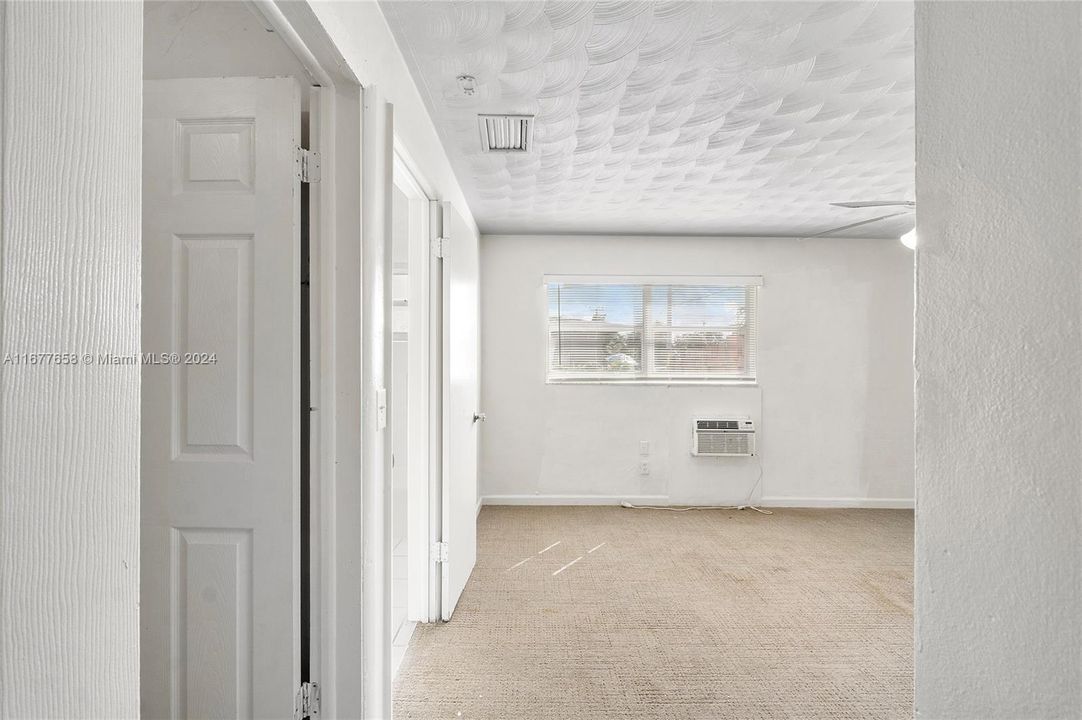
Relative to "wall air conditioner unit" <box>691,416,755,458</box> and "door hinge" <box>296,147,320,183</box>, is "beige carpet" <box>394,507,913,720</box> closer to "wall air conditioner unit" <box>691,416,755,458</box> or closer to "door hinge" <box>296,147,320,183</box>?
"wall air conditioner unit" <box>691,416,755,458</box>

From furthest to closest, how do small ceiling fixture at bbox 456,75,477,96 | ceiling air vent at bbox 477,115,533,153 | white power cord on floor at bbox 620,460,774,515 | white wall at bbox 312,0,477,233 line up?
white power cord on floor at bbox 620,460,774,515, ceiling air vent at bbox 477,115,533,153, small ceiling fixture at bbox 456,75,477,96, white wall at bbox 312,0,477,233

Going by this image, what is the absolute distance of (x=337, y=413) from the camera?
5.23ft

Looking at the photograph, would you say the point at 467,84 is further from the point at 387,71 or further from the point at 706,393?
the point at 706,393

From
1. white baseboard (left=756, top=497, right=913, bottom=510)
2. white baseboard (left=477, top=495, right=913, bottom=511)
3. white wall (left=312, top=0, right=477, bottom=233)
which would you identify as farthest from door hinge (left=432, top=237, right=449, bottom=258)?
white baseboard (left=756, top=497, right=913, bottom=510)

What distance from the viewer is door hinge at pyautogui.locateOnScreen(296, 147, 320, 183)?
1.58 meters

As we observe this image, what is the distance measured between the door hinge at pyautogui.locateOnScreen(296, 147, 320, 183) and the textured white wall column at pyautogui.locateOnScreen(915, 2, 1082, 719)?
135 centimetres

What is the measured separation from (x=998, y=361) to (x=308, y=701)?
1.72 meters

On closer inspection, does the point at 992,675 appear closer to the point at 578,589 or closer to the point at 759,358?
the point at 578,589

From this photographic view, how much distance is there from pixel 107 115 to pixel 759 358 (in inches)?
194

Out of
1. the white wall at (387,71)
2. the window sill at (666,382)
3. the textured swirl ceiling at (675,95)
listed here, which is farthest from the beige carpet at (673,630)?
the textured swirl ceiling at (675,95)

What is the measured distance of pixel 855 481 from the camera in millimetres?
4977

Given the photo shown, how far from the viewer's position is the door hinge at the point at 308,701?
160cm

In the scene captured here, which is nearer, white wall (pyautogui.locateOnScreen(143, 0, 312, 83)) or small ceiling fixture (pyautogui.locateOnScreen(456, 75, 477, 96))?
white wall (pyautogui.locateOnScreen(143, 0, 312, 83))

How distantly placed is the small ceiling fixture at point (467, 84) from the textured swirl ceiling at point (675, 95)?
0.06ft
